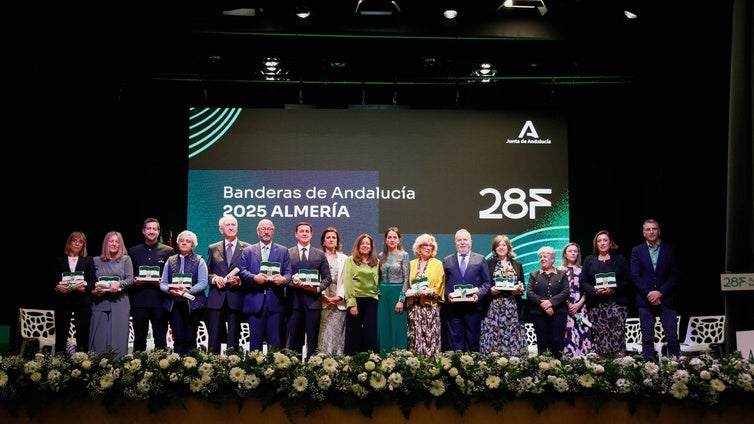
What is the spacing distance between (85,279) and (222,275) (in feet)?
4.60

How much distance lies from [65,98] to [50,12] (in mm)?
1760

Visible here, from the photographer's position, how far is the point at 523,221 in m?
9.62

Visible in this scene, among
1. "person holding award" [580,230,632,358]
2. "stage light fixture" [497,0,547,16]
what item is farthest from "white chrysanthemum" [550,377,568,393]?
"stage light fixture" [497,0,547,16]

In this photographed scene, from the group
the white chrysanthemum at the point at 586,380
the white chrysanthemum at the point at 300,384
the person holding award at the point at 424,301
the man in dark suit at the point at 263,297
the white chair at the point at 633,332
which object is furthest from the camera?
the white chair at the point at 633,332

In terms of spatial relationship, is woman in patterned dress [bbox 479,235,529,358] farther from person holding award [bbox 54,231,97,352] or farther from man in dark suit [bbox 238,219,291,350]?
person holding award [bbox 54,231,97,352]

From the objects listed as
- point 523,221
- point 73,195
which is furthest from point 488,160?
point 73,195

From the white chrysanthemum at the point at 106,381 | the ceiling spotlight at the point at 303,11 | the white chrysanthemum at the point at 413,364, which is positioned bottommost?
the white chrysanthemum at the point at 106,381

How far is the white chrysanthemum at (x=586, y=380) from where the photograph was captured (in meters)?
4.28

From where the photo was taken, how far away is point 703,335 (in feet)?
26.6

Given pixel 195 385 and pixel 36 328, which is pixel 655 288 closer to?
pixel 195 385

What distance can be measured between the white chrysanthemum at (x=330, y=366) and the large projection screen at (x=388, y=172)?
5.19m

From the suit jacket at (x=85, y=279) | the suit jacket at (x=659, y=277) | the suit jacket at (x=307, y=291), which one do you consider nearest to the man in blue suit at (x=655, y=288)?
the suit jacket at (x=659, y=277)

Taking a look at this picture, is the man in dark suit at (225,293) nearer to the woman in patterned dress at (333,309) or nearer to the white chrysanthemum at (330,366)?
the woman in patterned dress at (333,309)

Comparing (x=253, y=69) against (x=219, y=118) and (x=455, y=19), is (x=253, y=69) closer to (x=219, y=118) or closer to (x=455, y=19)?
(x=219, y=118)
